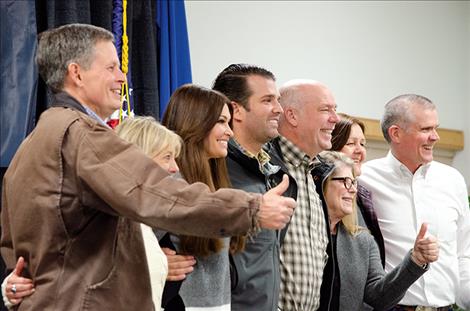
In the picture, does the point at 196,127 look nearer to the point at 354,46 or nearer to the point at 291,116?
the point at 291,116

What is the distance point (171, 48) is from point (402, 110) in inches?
49.1

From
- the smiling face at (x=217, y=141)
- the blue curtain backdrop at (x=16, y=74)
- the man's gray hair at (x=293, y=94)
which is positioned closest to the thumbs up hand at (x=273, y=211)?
the smiling face at (x=217, y=141)

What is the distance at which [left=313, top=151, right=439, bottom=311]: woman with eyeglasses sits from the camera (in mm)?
3129

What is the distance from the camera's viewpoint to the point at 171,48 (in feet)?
14.0

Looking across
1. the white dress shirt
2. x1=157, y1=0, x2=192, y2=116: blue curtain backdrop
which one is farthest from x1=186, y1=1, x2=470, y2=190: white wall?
the white dress shirt

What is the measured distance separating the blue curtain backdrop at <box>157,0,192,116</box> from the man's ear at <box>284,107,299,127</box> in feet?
3.48

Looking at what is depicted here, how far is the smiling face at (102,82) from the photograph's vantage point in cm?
199

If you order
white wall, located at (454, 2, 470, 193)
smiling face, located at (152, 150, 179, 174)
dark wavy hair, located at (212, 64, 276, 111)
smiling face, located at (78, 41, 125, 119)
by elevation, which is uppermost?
smiling face, located at (78, 41, 125, 119)

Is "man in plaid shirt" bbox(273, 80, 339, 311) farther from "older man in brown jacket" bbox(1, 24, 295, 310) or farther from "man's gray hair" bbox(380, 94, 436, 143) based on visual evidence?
"older man in brown jacket" bbox(1, 24, 295, 310)

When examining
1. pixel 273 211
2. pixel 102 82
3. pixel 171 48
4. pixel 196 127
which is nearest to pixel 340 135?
pixel 171 48

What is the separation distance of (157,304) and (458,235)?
1.92 m

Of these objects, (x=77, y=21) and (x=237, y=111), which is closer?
(x=237, y=111)

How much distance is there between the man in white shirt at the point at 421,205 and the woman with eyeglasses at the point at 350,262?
0.88 ft

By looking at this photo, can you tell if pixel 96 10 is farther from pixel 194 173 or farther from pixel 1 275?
pixel 194 173
